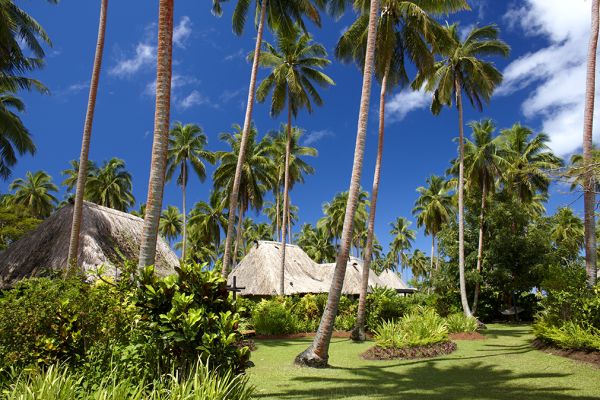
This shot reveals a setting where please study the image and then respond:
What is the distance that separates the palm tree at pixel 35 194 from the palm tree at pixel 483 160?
1697 inches

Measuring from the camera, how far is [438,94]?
2345 centimetres

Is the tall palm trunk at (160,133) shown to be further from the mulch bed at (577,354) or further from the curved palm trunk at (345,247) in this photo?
the mulch bed at (577,354)

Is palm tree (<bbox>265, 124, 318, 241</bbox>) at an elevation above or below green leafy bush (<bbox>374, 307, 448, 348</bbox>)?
above

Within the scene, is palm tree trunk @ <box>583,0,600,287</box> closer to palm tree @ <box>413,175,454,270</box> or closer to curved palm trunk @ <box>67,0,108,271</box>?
curved palm trunk @ <box>67,0,108,271</box>

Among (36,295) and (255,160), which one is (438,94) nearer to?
(255,160)

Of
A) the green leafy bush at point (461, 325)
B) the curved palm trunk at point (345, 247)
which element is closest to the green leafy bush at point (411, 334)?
the curved palm trunk at point (345, 247)

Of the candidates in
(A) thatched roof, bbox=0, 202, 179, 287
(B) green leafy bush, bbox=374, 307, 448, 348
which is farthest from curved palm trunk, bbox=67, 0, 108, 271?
(B) green leafy bush, bbox=374, 307, 448, 348

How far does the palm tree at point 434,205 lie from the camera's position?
40812mm

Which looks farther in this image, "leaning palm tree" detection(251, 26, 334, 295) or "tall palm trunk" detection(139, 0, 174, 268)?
"leaning palm tree" detection(251, 26, 334, 295)

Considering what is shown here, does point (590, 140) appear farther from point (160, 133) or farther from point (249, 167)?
point (249, 167)

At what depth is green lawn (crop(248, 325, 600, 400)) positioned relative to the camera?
700 cm

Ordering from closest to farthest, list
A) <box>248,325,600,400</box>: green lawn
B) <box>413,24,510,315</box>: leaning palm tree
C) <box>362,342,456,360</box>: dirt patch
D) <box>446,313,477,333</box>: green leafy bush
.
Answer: <box>248,325,600,400</box>: green lawn < <box>362,342,456,360</box>: dirt patch < <box>446,313,477,333</box>: green leafy bush < <box>413,24,510,315</box>: leaning palm tree

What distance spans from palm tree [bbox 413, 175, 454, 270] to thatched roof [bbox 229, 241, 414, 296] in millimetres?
12836

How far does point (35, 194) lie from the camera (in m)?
44.3
